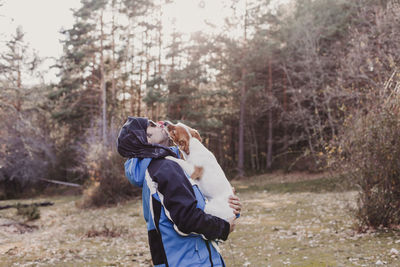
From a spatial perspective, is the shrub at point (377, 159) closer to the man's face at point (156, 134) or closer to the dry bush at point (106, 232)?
the man's face at point (156, 134)

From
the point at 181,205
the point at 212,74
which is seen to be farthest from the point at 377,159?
the point at 212,74

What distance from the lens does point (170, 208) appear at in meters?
2.14

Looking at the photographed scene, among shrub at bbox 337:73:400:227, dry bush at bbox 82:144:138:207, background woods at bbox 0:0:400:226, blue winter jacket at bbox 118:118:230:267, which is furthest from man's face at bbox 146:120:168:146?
background woods at bbox 0:0:400:226

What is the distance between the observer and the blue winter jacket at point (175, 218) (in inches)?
83.7

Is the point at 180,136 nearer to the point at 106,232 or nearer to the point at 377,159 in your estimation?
the point at 377,159

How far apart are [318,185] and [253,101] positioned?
1293cm

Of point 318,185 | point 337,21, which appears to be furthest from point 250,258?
point 337,21

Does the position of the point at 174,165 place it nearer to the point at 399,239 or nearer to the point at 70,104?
the point at 399,239

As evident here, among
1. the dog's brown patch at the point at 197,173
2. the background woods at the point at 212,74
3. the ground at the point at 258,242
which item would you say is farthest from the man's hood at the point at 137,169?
the background woods at the point at 212,74

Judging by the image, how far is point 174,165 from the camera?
2240 millimetres

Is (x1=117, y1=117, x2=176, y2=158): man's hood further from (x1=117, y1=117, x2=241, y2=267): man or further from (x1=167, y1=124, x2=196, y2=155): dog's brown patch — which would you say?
(x1=167, y1=124, x2=196, y2=155): dog's brown patch

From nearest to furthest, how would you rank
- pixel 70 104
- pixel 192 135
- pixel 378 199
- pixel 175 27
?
pixel 192 135, pixel 378 199, pixel 175 27, pixel 70 104

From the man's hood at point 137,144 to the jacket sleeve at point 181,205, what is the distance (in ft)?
0.49

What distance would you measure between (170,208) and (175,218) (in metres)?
0.07
